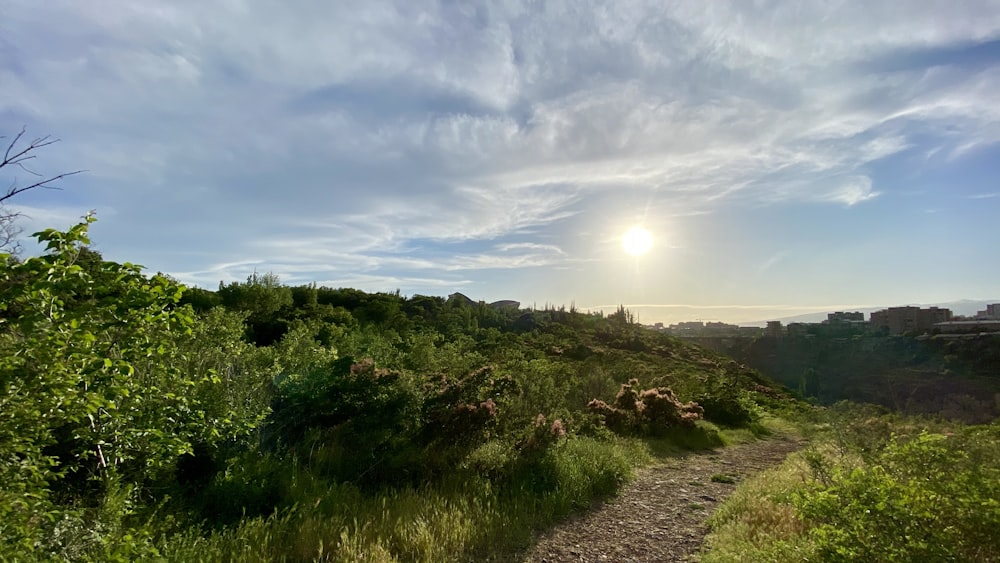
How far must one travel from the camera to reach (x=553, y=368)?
15508mm

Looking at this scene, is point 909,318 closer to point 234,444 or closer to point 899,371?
point 899,371

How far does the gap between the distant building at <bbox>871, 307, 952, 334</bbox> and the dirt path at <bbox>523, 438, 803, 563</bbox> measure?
2040 inches

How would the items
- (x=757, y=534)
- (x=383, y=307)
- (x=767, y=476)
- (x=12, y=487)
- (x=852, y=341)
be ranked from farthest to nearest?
1. (x=852, y=341)
2. (x=383, y=307)
3. (x=767, y=476)
4. (x=757, y=534)
5. (x=12, y=487)

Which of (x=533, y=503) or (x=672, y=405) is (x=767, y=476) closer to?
(x=533, y=503)

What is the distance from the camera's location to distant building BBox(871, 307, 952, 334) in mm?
49844

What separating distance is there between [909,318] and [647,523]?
223 ft

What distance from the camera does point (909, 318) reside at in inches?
2200

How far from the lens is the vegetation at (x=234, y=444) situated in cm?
340

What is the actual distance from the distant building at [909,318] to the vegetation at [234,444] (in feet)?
177

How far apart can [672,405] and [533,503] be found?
33.3ft

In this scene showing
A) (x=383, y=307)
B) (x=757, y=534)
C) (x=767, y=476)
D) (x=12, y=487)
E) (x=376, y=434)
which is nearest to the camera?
(x=12, y=487)

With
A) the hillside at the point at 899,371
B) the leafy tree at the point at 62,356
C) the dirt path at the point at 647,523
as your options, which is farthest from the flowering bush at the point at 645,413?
the leafy tree at the point at 62,356

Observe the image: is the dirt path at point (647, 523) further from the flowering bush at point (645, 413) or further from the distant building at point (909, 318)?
the distant building at point (909, 318)

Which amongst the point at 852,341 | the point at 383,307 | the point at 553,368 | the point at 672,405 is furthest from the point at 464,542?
the point at 852,341
